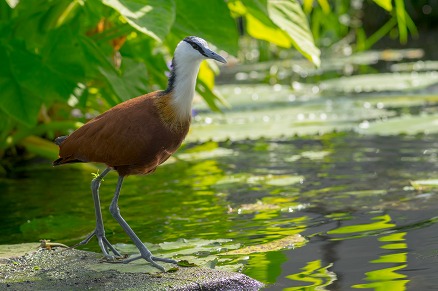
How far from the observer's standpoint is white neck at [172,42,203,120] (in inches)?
112

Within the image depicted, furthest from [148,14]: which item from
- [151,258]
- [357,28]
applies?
[357,28]

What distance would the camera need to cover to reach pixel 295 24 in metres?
4.23

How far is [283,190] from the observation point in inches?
167

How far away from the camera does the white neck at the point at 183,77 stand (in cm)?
285

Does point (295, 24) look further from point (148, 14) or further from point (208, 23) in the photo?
point (148, 14)

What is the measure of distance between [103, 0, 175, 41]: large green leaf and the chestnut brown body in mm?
511

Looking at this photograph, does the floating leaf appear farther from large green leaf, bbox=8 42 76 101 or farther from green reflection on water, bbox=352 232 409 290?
large green leaf, bbox=8 42 76 101

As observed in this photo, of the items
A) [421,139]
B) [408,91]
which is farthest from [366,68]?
[421,139]

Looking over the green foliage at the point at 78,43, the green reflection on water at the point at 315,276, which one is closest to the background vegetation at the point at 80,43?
the green foliage at the point at 78,43

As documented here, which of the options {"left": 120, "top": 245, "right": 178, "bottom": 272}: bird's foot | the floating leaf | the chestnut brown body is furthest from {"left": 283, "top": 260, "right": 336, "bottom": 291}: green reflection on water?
the chestnut brown body

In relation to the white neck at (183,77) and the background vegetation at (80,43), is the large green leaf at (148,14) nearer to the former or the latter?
the background vegetation at (80,43)

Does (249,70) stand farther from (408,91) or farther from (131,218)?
(131,218)

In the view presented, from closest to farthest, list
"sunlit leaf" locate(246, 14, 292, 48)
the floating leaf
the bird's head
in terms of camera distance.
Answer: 1. the bird's head
2. the floating leaf
3. "sunlit leaf" locate(246, 14, 292, 48)

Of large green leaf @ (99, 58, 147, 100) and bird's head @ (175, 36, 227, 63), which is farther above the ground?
bird's head @ (175, 36, 227, 63)
